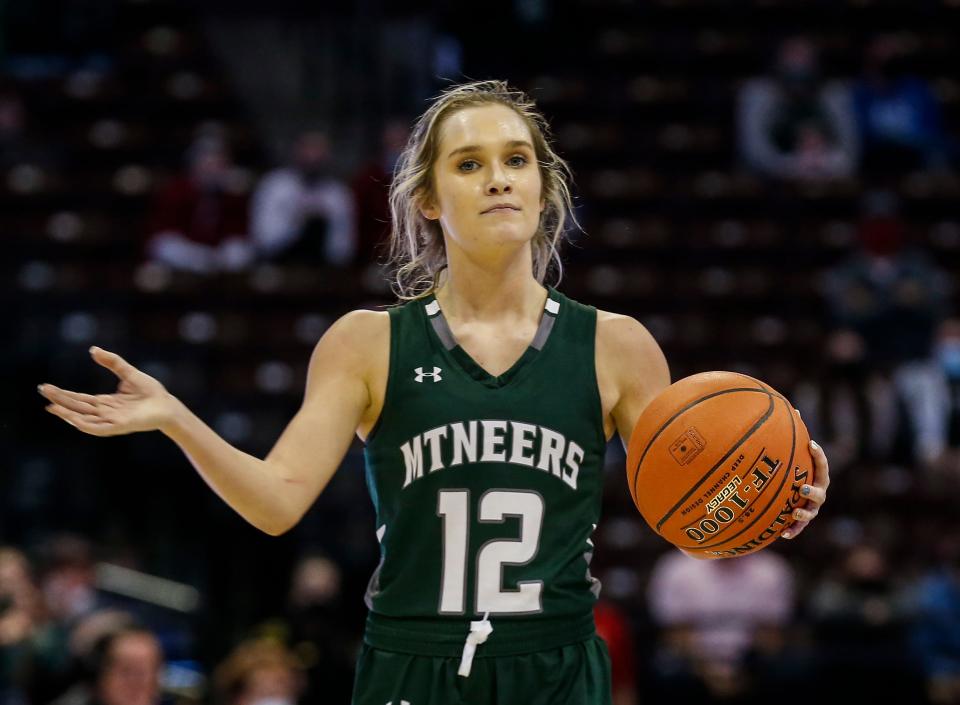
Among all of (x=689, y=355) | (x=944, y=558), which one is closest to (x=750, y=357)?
(x=689, y=355)

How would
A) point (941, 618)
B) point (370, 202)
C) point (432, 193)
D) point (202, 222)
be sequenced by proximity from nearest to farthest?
1. point (432, 193)
2. point (941, 618)
3. point (202, 222)
4. point (370, 202)

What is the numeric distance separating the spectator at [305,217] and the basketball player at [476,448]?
853cm

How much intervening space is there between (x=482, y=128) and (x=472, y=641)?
128 centimetres

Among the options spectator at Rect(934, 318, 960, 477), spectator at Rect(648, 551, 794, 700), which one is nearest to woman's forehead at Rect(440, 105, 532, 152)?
spectator at Rect(648, 551, 794, 700)

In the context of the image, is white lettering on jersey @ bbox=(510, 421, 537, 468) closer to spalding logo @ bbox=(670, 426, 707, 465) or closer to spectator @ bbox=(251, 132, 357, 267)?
spalding logo @ bbox=(670, 426, 707, 465)

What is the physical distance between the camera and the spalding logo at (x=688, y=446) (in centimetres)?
358

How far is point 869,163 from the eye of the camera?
14.2m

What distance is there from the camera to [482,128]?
12.5 ft

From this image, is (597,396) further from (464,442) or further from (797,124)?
(797,124)

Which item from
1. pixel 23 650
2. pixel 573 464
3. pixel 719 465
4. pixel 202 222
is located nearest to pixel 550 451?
pixel 573 464

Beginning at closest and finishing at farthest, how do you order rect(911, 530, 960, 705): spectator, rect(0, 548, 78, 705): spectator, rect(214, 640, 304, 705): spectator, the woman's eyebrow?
the woman's eyebrow < rect(0, 548, 78, 705): spectator < rect(214, 640, 304, 705): spectator < rect(911, 530, 960, 705): spectator

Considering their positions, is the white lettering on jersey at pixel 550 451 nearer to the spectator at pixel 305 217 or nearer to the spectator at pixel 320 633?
the spectator at pixel 320 633

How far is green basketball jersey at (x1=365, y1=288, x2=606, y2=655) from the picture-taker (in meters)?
3.53

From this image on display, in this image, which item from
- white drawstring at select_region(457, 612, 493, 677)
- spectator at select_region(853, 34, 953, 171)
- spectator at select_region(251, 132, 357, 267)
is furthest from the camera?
spectator at select_region(853, 34, 953, 171)
